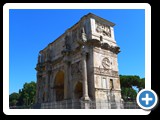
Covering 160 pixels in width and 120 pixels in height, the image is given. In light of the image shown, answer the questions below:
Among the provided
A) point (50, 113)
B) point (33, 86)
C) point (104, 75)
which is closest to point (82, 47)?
point (104, 75)

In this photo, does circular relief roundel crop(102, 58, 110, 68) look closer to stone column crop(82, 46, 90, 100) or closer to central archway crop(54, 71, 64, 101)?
stone column crop(82, 46, 90, 100)

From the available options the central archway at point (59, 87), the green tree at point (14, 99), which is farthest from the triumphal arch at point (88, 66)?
the green tree at point (14, 99)

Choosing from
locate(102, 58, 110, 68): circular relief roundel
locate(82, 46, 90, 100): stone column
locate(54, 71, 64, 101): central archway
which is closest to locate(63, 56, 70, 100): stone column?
locate(82, 46, 90, 100): stone column

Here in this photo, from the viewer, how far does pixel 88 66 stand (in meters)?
19.2

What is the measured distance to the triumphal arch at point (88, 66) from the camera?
18.2 meters

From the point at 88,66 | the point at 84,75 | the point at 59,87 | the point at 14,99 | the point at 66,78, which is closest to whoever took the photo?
the point at 84,75

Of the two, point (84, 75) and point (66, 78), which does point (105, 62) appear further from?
point (66, 78)

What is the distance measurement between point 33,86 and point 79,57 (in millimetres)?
39832

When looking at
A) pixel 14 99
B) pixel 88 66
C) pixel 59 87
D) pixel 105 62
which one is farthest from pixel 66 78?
pixel 14 99

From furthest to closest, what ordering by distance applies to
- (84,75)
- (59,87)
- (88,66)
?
1. (59,87)
2. (88,66)
3. (84,75)

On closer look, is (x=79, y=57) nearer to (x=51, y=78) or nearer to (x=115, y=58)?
(x=115, y=58)

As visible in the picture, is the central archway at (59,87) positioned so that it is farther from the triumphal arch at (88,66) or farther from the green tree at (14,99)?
the green tree at (14,99)

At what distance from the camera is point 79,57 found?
20797mm

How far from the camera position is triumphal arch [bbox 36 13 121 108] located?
59.8ft
